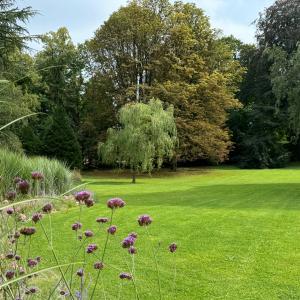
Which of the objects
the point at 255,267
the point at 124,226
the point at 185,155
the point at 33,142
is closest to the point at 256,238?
the point at 255,267

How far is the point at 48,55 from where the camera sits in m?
42.5

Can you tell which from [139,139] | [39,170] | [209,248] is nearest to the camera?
[209,248]

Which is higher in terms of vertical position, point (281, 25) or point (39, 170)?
point (281, 25)

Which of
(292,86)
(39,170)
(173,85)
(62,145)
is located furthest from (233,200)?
(173,85)

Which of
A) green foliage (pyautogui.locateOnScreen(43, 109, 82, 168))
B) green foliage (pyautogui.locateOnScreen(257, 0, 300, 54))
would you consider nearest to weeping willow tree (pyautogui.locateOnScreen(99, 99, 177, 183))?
green foliage (pyautogui.locateOnScreen(43, 109, 82, 168))

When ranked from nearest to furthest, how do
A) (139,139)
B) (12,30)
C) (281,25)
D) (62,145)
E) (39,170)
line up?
(39,170), (12,30), (139,139), (62,145), (281,25)

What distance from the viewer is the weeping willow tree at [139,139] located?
24578 mm

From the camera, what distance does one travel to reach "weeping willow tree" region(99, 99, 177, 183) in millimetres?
24578

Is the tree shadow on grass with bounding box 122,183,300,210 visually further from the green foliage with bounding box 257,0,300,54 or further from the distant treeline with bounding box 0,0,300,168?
the green foliage with bounding box 257,0,300,54

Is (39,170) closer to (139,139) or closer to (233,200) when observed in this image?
(233,200)

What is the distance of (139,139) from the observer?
80.3 ft

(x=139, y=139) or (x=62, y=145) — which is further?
(x=62, y=145)

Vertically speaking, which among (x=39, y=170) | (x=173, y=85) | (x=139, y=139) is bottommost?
(x=39, y=170)

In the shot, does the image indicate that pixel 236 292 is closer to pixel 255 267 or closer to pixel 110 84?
pixel 255 267
